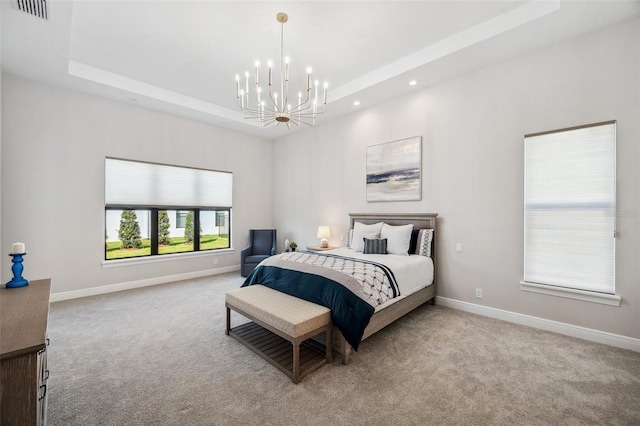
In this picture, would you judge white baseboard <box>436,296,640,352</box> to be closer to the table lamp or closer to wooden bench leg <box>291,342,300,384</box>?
the table lamp

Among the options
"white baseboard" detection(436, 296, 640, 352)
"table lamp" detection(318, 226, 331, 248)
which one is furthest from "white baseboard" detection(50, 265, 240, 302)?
"white baseboard" detection(436, 296, 640, 352)

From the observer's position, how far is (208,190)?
555cm

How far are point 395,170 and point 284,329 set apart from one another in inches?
120

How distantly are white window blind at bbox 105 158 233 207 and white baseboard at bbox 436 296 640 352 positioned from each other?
4.62m

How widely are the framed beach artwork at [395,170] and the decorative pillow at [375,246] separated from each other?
834 millimetres

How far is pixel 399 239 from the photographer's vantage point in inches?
151

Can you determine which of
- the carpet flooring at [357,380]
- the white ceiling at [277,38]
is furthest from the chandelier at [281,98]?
the carpet flooring at [357,380]

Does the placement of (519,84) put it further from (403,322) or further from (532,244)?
(403,322)

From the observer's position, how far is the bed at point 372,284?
236 centimetres

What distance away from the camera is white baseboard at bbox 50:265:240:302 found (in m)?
3.97

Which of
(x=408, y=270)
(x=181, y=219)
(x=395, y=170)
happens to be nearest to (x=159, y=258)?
(x=181, y=219)

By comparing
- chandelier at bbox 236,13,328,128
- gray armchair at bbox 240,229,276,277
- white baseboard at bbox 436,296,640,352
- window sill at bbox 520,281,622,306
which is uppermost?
chandelier at bbox 236,13,328,128

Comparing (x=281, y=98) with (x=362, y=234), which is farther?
(x=362, y=234)

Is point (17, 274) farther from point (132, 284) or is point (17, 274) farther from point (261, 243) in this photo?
point (261, 243)
